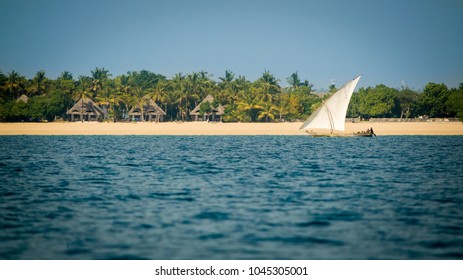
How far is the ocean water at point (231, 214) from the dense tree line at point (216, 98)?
302 ft

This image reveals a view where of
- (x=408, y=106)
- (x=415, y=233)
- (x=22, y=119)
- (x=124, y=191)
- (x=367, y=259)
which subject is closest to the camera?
(x=367, y=259)

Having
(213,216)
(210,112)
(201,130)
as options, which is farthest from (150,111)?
(213,216)

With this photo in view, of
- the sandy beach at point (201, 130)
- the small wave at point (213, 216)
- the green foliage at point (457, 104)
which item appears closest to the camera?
the small wave at point (213, 216)

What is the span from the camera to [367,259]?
14.1 metres

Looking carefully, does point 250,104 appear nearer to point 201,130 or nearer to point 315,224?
point 201,130

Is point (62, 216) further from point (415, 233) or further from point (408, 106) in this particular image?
point (408, 106)

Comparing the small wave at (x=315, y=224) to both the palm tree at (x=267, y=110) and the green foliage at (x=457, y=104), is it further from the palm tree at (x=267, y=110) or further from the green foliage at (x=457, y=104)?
the palm tree at (x=267, y=110)

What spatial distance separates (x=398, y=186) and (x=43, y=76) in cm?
12862

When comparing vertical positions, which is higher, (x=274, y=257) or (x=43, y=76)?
→ (x=43, y=76)

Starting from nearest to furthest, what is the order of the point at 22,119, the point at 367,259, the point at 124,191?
the point at 367,259 < the point at 124,191 < the point at 22,119

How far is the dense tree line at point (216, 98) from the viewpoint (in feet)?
413

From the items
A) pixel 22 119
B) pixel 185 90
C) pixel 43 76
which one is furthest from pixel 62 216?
pixel 43 76

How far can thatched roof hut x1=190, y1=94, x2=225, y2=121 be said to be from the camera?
134m

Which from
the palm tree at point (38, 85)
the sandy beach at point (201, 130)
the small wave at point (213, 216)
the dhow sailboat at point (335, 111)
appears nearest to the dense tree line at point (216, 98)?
the palm tree at point (38, 85)
